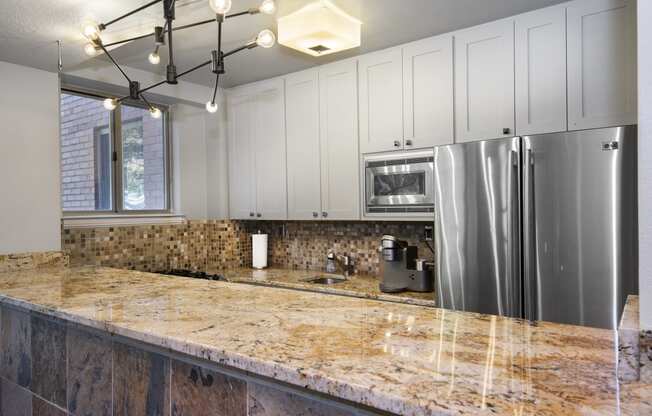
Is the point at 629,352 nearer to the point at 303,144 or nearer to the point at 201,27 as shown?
the point at 201,27

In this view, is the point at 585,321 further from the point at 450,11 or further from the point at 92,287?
the point at 92,287

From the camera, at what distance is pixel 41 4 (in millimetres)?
1915

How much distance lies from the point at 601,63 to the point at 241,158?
9.16ft

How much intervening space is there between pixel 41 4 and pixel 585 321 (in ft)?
9.05

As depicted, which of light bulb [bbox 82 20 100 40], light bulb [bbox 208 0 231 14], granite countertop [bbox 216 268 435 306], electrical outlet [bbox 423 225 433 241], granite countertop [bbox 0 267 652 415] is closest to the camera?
granite countertop [bbox 0 267 652 415]

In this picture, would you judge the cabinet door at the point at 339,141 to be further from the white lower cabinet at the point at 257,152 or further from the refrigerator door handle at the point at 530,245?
the refrigerator door handle at the point at 530,245

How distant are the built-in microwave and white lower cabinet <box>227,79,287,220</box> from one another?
854mm

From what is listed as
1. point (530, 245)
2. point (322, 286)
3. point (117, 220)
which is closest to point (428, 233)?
point (322, 286)

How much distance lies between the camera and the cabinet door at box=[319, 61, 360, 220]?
10.9 ft

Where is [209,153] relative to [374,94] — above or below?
below

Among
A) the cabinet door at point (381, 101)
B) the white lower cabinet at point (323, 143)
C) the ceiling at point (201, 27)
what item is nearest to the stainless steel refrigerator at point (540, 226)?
the cabinet door at point (381, 101)

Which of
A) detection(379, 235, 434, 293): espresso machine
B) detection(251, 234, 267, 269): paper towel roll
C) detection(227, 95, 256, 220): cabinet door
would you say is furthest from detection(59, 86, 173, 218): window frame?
detection(379, 235, 434, 293): espresso machine

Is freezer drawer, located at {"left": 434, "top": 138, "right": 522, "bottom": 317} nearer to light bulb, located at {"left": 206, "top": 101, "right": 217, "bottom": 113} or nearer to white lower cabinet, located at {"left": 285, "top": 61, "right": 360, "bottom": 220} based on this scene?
white lower cabinet, located at {"left": 285, "top": 61, "right": 360, "bottom": 220}

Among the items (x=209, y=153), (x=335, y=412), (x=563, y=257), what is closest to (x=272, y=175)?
(x=209, y=153)
